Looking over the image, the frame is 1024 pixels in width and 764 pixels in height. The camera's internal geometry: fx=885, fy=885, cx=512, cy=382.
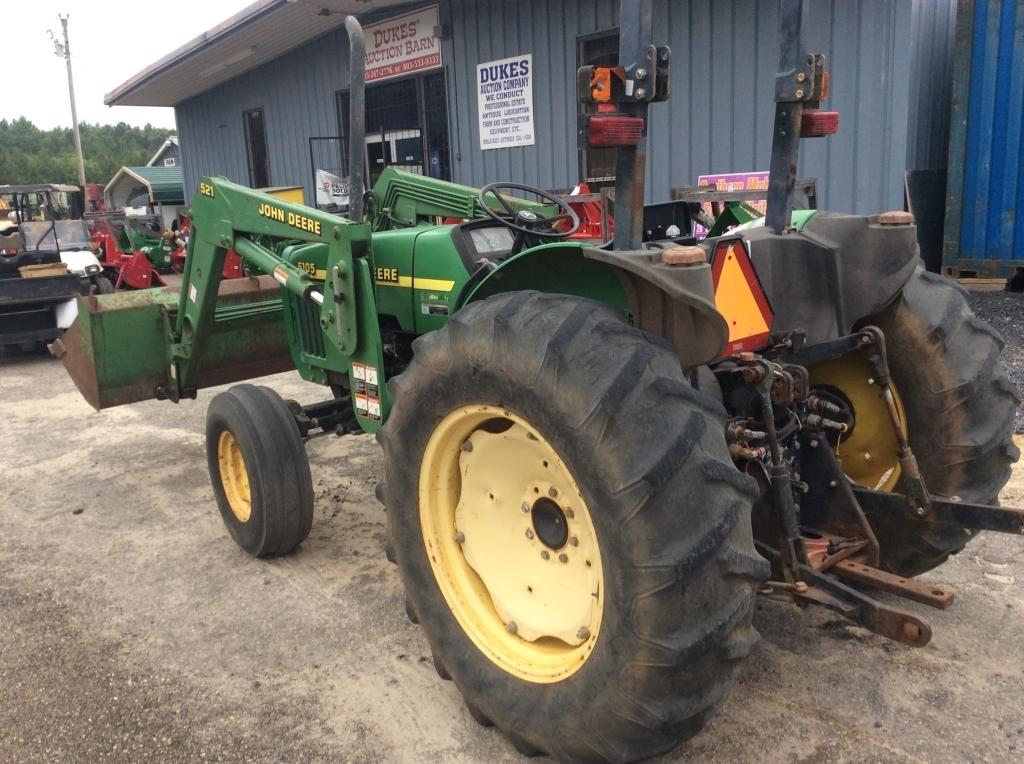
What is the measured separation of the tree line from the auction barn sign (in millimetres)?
46729

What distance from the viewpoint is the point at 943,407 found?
296 centimetres

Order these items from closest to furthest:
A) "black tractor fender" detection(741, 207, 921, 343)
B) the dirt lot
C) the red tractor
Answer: the dirt lot
"black tractor fender" detection(741, 207, 921, 343)
the red tractor

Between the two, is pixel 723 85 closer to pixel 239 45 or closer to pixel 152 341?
pixel 152 341

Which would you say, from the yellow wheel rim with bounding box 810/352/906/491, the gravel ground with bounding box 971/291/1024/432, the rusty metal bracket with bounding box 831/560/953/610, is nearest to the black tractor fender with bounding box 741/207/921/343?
the yellow wheel rim with bounding box 810/352/906/491

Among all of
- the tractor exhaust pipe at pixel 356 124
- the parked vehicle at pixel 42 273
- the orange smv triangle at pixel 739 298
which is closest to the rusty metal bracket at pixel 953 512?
the orange smv triangle at pixel 739 298

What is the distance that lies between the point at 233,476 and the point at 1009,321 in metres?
6.66

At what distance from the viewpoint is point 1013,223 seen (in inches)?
341

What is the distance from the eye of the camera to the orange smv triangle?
253cm

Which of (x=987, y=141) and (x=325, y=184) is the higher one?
(x=987, y=141)

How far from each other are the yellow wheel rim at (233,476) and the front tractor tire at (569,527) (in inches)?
66.1

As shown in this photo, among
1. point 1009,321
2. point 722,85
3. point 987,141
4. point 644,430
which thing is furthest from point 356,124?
point 987,141

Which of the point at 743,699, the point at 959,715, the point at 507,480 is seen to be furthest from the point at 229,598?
the point at 959,715

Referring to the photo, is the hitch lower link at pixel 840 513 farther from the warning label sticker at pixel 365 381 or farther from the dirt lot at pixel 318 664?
the warning label sticker at pixel 365 381

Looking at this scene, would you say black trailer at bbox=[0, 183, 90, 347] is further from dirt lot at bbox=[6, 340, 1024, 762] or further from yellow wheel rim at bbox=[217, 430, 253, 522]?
yellow wheel rim at bbox=[217, 430, 253, 522]
